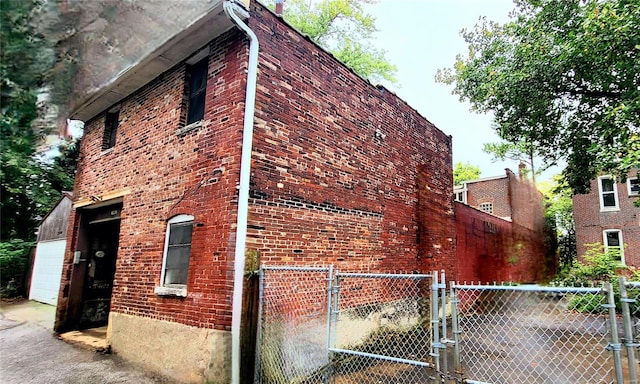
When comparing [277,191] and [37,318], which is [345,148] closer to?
[277,191]

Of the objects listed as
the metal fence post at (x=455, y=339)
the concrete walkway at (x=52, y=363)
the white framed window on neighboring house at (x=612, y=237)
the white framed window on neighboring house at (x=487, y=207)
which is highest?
the white framed window on neighboring house at (x=487, y=207)

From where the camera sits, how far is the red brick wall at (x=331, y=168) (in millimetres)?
5773

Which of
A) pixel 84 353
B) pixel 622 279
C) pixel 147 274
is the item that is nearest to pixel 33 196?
pixel 84 353

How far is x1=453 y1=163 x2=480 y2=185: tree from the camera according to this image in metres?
38.6

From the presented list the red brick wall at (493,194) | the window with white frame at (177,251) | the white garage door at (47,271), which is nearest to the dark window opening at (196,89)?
the window with white frame at (177,251)

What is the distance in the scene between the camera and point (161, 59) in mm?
6777

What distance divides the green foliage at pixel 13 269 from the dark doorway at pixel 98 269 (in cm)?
995

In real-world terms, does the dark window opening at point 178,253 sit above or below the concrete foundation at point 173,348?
above

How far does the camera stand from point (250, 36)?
220 inches

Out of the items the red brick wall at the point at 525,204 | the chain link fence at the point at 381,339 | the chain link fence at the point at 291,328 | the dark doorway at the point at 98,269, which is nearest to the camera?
the chain link fence at the point at 381,339

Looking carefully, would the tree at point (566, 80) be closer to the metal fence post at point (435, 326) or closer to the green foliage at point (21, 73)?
the metal fence post at point (435, 326)

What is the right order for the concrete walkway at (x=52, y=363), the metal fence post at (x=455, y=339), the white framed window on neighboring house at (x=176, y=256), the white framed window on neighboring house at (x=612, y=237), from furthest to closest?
the white framed window on neighboring house at (x=612, y=237)
the white framed window on neighboring house at (x=176, y=256)
the concrete walkway at (x=52, y=363)
the metal fence post at (x=455, y=339)

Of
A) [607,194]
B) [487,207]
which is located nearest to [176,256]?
[607,194]

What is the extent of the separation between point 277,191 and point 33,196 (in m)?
18.1
